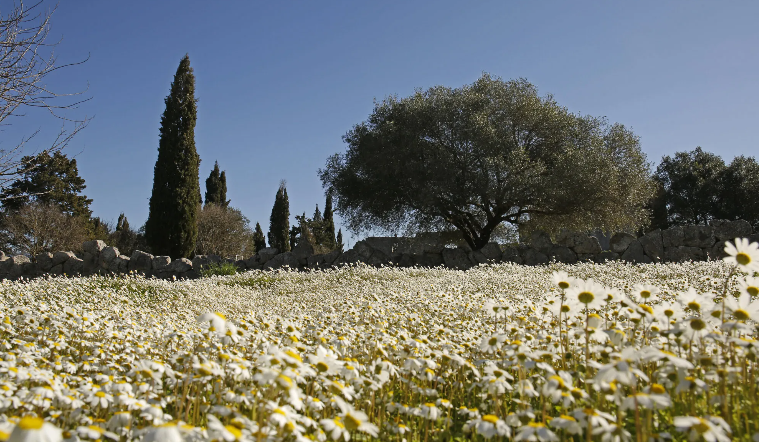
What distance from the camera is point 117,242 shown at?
36406mm

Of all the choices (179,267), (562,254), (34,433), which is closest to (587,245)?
(562,254)

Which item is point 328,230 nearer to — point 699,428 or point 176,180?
point 176,180

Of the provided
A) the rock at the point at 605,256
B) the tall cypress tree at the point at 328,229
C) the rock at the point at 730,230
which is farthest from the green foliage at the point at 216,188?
the rock at the point at 730,230

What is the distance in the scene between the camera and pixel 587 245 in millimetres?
17781

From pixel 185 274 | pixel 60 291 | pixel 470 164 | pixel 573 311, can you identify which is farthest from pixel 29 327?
pixel 470 164

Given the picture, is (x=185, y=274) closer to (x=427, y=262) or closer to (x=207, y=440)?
(x=427, y=262)

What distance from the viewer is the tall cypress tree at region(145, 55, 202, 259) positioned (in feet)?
71.4

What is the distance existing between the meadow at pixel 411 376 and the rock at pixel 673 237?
12717 millimetres

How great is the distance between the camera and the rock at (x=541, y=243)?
18125mm

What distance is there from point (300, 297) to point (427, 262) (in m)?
9.75

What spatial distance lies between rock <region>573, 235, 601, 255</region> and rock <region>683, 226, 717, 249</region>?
2866 mm

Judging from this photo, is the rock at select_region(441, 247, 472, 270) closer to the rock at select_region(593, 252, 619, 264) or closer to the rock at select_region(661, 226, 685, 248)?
the rock at select_region(593, 252, 619, 264)

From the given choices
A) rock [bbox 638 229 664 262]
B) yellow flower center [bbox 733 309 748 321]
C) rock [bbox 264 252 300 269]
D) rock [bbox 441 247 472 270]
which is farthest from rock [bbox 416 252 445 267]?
yellow flower center [bbox 733 309 748 321]

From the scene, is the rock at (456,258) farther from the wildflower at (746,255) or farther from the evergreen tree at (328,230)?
the evergreen tree at (328,230)
